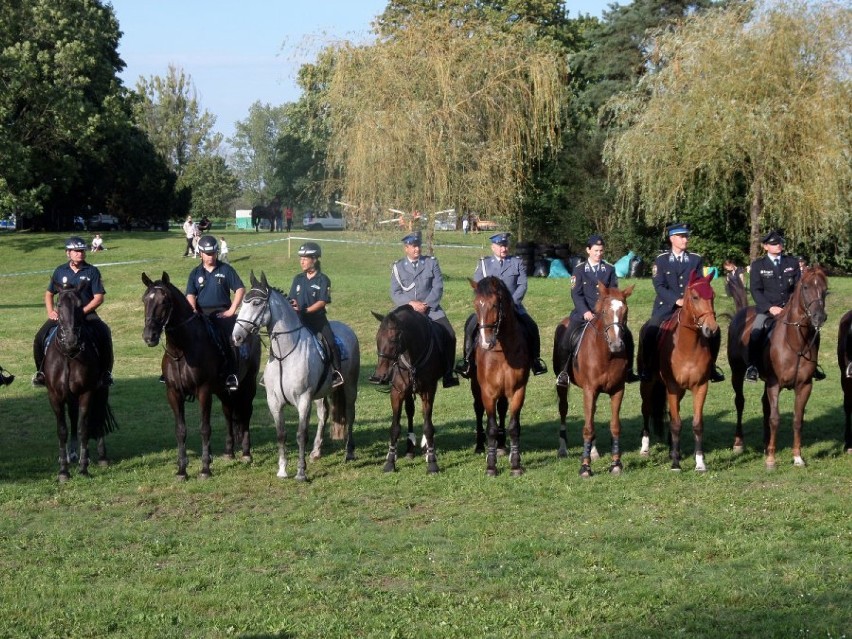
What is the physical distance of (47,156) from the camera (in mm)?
57375

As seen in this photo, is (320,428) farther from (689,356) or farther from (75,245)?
(689,356)

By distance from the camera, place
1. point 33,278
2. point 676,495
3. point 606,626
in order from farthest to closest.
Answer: point 33,278 → point 676,495 → point 606,626

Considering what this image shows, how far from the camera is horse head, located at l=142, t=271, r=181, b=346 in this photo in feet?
42.8

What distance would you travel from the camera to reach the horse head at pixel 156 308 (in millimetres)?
13031

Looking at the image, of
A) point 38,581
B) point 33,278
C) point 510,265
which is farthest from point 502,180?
point 38,581

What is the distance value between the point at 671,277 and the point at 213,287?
606 centimetres

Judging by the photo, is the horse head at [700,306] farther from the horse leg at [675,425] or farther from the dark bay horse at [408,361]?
the dark bay horse at [408,361]

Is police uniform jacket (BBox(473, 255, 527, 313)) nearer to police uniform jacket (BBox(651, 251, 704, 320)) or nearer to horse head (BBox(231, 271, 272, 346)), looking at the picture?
police uniform jacket (BBox(651, 251, 704, 320))

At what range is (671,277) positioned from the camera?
47.4 feet

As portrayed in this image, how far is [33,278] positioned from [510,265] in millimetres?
35064

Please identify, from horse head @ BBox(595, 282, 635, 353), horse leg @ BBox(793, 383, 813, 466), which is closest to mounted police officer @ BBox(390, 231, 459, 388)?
horse head @ BBox(595, 282, 635, 353)

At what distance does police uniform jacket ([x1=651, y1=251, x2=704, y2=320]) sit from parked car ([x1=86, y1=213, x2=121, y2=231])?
203ft

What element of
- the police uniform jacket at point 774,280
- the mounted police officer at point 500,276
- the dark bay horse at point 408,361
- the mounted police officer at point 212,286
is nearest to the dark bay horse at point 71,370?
the mounted police officer at point 212,286

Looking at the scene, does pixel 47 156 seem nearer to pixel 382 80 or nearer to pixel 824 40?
pixel 382 80
